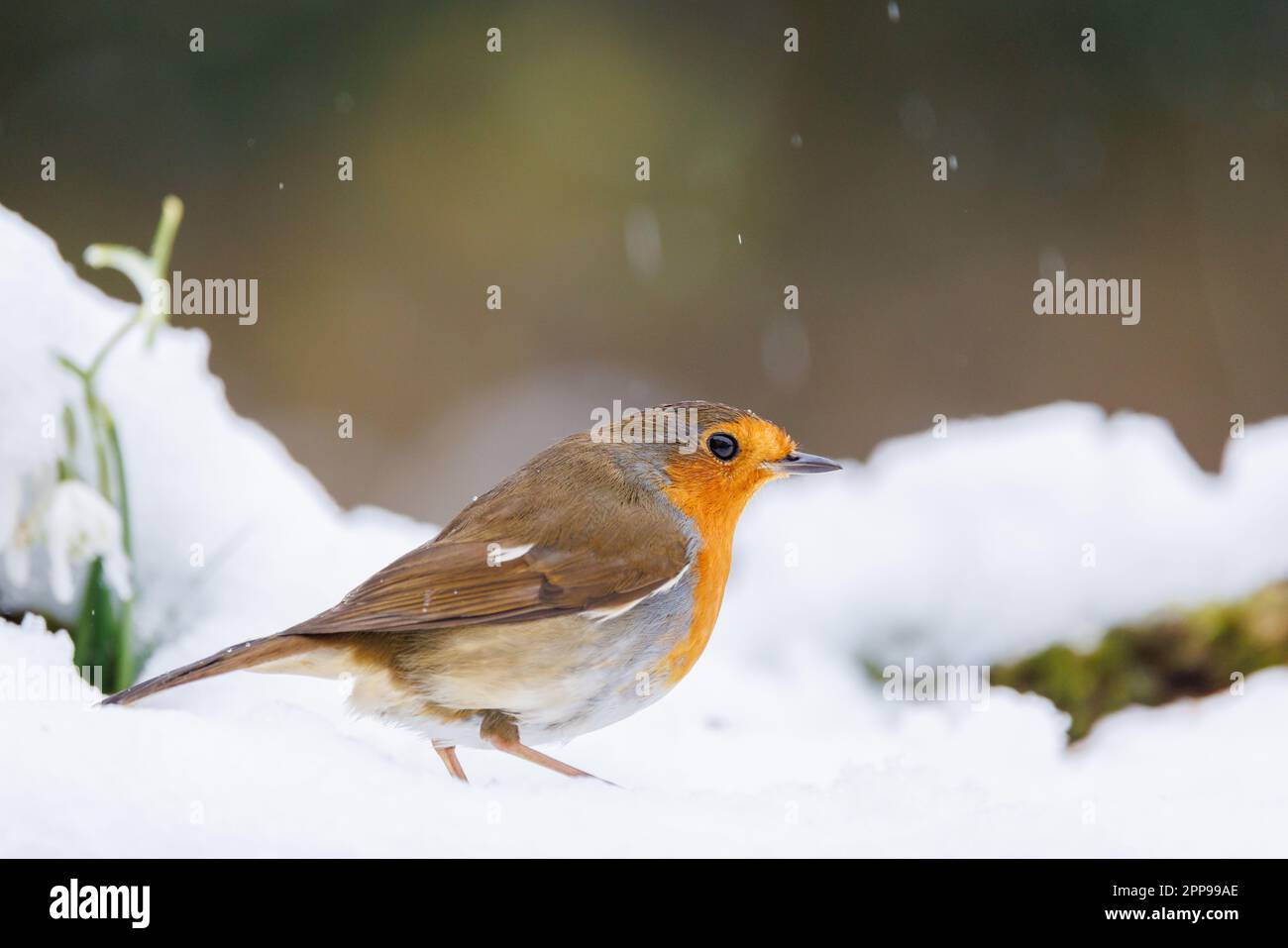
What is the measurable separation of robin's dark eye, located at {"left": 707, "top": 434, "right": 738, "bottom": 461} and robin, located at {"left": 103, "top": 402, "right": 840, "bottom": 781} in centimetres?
1

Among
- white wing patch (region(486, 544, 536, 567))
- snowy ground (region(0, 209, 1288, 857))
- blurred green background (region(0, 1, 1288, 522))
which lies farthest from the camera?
blurred green background (region(0, 1, 1288, 522))

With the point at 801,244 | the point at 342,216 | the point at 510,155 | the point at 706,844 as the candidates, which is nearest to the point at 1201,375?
the point at 801,244

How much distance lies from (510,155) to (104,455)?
3.26 m

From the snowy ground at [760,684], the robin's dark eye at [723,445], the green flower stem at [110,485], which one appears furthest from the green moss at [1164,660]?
the green flower stem at [110,485]

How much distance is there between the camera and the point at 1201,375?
5.41 meters

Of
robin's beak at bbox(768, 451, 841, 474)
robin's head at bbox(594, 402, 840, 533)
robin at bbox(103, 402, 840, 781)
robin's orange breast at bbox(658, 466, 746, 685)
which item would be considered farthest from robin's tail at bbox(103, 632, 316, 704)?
robin's beak at bbox(768, 451, 841, 474)

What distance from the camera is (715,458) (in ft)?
8.91

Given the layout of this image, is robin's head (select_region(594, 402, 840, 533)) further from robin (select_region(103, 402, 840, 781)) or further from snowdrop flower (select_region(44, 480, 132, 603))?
snowdrop flower (select_region(44, 480, 132, 603))

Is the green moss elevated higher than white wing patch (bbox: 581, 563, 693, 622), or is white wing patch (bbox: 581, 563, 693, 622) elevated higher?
white wing patch (bbox: 581, 563, 693, 622)

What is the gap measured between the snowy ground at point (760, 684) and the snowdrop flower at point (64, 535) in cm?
7

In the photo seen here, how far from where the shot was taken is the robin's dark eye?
2.71 metres

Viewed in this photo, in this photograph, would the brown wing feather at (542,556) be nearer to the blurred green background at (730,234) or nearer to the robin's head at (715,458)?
the robin's head at (715,458)

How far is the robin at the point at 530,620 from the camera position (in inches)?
92.1

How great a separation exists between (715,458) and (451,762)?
84 centimetres
